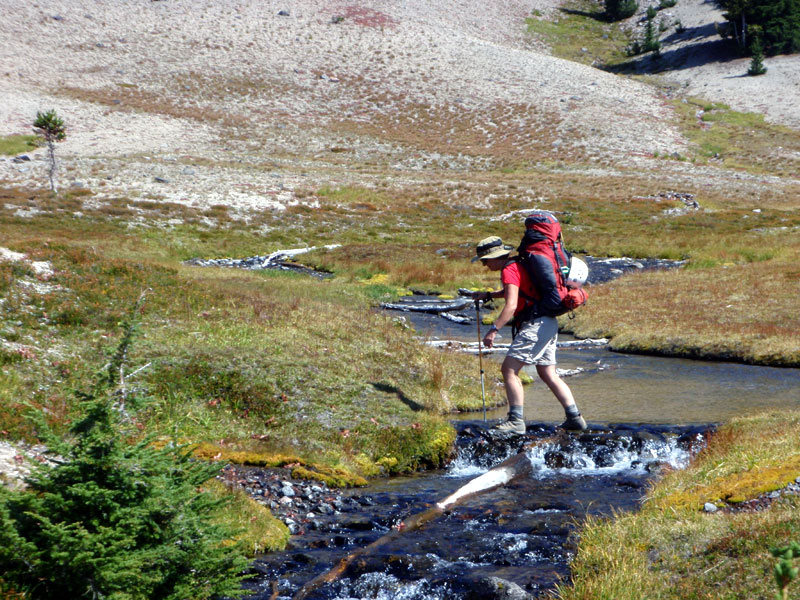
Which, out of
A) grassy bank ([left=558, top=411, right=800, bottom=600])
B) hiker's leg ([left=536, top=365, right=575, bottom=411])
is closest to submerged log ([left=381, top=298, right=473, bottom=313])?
hiker's leg ([left=536, top=365, right=575, bottom=411])

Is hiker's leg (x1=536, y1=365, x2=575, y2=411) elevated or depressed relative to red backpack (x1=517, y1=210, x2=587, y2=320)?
depressed

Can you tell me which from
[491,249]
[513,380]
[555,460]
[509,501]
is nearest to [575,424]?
[555,460]

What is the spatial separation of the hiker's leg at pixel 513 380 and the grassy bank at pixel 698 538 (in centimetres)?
283

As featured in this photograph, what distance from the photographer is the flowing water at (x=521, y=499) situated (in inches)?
272

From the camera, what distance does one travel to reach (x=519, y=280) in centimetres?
1069

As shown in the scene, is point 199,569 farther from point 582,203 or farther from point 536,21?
point 536,21

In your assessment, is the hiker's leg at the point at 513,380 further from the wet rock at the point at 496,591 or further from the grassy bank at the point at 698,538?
the wet rock at the point at 496,591

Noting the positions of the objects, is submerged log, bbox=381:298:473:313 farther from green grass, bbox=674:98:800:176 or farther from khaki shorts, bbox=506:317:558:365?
green grass, bbox=674:98:800:176

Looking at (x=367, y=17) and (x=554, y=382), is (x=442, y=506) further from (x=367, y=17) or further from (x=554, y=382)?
(x=367, y=17)

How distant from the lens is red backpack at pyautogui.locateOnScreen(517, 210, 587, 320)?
412 inches

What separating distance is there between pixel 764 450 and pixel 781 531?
369cm

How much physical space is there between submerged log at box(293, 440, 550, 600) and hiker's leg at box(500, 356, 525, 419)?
0.70m

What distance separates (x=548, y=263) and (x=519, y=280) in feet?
1.66

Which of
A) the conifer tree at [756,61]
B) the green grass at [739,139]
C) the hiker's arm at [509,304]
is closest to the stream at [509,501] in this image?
the hiker's arm at [509,304]
